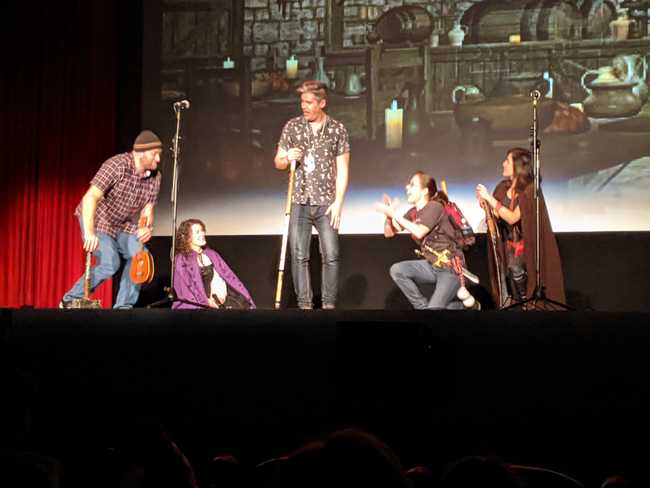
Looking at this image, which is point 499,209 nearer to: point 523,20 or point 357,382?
point 523,20

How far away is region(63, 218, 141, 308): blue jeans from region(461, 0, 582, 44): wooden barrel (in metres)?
3.07

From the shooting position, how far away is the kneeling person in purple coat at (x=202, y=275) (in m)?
6.64

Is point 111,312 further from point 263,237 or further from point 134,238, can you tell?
point 263,237

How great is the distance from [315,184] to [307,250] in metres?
0.47

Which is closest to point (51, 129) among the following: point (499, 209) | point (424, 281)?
point (424, 281)

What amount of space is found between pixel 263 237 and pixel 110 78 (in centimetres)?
200

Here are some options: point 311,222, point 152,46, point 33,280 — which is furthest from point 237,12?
point 33,280

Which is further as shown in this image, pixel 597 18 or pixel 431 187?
pixel 597 18

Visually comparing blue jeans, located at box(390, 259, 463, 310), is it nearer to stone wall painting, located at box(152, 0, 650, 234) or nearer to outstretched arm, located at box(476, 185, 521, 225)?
outstretched arm, located at box(476, 185, 521, 225)

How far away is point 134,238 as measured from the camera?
6574 mm

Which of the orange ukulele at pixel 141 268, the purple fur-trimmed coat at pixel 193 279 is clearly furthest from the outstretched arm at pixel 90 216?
the purple fur-trimmed coat at pixel 193 279

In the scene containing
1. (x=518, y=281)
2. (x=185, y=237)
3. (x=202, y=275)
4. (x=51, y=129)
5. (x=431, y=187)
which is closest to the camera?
(x=518, y=281)

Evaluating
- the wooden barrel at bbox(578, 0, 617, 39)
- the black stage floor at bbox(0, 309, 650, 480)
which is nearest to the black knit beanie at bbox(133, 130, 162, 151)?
the black stage floor at bbox(0, 309, 650, 480)

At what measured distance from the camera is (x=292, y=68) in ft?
24.7
